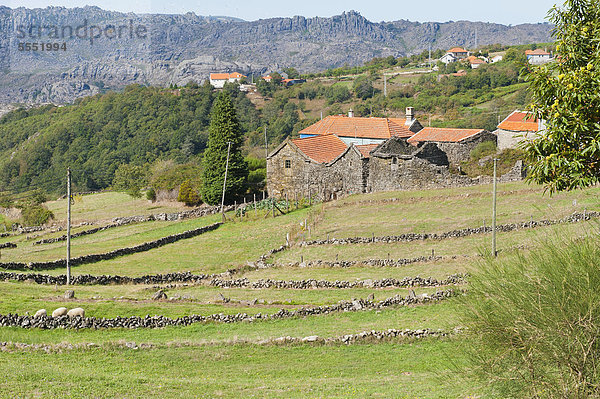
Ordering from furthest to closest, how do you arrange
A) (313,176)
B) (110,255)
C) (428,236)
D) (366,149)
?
(313,176)
(366,149)
(110,255)
(428,236)

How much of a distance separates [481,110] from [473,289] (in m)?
97.9

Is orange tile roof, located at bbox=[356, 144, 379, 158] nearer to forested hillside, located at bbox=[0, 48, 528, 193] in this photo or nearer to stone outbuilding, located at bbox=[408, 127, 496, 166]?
stone outbuilding, located at bbox=[408, 127, 496, 166]

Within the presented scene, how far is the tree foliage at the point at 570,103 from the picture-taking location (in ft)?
38.0

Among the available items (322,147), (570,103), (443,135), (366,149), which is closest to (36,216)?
(322,147)

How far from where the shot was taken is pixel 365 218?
1629 inches

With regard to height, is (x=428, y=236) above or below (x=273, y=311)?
above

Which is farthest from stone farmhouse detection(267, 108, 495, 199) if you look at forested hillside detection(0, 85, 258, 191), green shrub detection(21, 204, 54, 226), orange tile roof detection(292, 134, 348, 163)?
forested hillside detection(0, 85, 258, 191)

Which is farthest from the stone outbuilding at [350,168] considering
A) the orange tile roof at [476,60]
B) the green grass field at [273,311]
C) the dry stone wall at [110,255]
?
the orange tile roof at [476,60]

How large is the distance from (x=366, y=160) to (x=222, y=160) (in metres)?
13.1

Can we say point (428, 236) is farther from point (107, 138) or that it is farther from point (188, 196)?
point (107, 138)

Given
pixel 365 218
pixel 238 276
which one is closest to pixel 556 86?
pixel 238 276

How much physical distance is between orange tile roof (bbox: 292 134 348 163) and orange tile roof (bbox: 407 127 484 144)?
7.06 m

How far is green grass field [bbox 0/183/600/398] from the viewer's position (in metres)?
14.2

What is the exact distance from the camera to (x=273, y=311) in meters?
23.0
